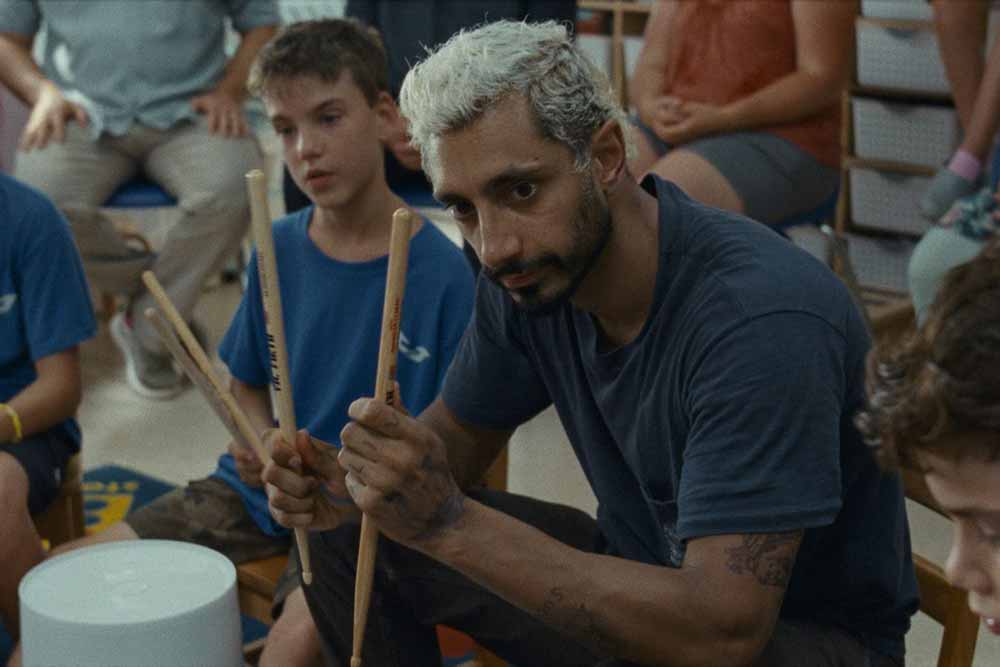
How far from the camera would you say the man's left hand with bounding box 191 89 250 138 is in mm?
3512

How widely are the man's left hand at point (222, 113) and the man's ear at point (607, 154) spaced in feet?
7.26

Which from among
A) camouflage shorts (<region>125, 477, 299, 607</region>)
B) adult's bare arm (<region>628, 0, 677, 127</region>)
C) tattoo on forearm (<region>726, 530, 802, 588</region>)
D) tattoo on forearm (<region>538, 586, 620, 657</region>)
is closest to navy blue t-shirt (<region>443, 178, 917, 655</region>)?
tattoo on forearm (<region>726, 530, 802, 588</region>)

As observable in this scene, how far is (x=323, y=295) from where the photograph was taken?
200cm

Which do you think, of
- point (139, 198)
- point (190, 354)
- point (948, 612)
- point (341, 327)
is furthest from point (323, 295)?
point (139, 198)

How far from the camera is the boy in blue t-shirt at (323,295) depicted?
1942 mm

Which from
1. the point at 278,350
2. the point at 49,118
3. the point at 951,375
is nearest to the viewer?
the point at 951,375

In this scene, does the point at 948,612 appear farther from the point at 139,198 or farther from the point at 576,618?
the point at 139,198

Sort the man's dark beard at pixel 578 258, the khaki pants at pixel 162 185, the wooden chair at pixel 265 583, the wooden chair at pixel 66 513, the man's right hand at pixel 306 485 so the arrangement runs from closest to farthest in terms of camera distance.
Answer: the man's dark beard at pixel 578 258 < the man's right hand at pixel 306 485 < the wooden chair at pixel 265 583 < the wooden chair at pixel 66 513 < the khaki pants at pixel 162 185

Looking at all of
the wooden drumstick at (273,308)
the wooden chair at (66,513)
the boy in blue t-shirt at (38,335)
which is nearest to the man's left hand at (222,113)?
the boy in blue t-shirt at (38,335)

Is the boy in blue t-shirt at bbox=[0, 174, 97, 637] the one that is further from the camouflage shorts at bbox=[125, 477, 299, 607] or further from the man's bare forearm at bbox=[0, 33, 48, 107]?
the man's bare forearm at bbox=[0, 33, 48, 107]

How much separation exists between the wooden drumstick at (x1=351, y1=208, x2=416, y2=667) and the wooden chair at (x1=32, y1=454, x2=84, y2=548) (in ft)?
2.71

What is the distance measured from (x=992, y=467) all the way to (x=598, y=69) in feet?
2.23

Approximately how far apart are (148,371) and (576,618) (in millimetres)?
2446

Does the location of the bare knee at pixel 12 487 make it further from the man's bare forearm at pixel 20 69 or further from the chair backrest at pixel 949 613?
the man's bare forearm at pixel 20 69
